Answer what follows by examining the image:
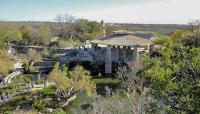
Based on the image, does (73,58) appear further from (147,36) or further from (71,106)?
(71,106)

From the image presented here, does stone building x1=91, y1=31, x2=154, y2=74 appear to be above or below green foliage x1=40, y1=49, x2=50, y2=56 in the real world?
above

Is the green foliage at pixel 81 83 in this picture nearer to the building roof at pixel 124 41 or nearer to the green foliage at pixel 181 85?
the building roof at pixel 124 41

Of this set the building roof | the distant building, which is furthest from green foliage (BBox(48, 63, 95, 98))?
the building roof

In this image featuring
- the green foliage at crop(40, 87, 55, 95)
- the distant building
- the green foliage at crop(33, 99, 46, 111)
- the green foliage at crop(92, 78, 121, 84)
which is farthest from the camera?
the distant building

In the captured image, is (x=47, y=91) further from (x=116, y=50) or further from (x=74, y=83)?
(x=116, y=50)

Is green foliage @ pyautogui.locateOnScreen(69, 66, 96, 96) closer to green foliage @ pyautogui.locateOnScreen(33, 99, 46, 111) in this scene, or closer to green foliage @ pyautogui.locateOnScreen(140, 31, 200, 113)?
green foliage @ pyautogui.locateOnScreen(33, 99, 46, 111)

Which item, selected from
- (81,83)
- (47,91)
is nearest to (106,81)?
(81,83)

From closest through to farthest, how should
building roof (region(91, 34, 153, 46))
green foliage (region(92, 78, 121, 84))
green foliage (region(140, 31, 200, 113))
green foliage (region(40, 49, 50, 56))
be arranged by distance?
green foliage (region(140, 31, 200, 113))
green foliage (region(92, 78, 121, 84))
building roof (region(91, 34, 153, 46))
green foliage (region(40, 49, 50, 56))

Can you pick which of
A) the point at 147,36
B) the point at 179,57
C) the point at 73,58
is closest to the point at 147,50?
the point at 147,36

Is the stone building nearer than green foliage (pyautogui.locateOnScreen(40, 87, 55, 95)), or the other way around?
green foliage (pyautogui.locateOnScreen(40, 87, 55, 95))
